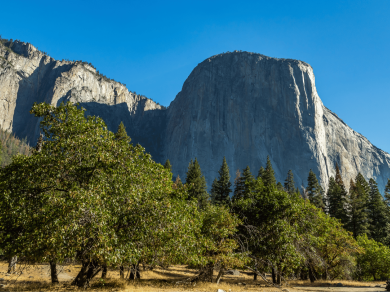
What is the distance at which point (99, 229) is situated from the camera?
10.4 metres

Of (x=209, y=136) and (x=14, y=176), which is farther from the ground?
(x=209, y=136)

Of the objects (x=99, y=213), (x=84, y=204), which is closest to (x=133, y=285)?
(x=99, y=213)

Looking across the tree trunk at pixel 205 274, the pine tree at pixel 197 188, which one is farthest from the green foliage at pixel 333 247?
the pine tree at pixel 197 188

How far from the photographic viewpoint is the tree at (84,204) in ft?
34.3

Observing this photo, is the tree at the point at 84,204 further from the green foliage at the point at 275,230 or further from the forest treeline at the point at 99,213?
the green foliage at the point at 275,230

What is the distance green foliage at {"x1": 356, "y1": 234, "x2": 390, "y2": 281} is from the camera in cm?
3209

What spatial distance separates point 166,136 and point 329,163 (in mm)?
101007

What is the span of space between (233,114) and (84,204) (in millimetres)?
137398

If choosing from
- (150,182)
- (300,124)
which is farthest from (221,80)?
(150,182)

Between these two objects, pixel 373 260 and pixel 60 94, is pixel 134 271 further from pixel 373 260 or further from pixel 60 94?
pixel 60 94

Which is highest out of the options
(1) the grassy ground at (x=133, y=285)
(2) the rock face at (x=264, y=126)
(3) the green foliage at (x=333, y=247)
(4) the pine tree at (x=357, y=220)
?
(2) the rock face at (x=264, y=126)

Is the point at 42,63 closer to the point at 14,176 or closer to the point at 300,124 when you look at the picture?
the point at 300,124

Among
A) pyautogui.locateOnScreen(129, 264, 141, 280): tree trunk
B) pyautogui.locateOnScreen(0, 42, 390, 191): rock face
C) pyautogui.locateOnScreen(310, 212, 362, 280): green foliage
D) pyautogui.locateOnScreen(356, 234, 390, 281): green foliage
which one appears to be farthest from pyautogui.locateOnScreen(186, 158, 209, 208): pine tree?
pyautogui.locateOnScreen(0, 42, 390, 191): rock face

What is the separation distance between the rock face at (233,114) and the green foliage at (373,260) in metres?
85.7
